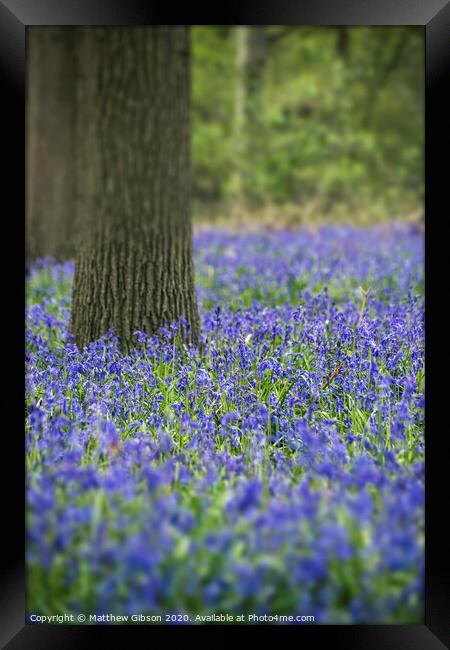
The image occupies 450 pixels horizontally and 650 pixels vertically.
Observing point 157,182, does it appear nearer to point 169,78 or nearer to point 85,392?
point 169,78

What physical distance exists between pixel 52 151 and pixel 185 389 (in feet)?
17.1

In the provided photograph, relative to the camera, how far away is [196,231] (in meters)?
10.6

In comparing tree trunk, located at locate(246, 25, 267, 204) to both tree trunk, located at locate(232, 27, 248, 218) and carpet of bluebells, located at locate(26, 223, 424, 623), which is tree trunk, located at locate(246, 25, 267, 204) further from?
carpet of bluebells, located at locate(26, 223, 424, 623)

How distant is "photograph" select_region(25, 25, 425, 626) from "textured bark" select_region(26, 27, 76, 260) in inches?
1.0

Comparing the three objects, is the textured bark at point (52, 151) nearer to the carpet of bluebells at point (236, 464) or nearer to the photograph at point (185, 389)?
the photograph at point (185, 389)

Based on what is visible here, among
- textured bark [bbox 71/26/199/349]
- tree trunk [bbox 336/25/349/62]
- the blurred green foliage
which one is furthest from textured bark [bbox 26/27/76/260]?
tree trunk [bbox 336/25/349/62]

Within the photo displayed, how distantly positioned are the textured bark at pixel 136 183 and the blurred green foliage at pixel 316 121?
30.0ft

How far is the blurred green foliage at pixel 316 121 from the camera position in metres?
14.8

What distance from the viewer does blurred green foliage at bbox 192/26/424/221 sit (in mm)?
14828

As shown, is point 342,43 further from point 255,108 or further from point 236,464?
point 236,464
